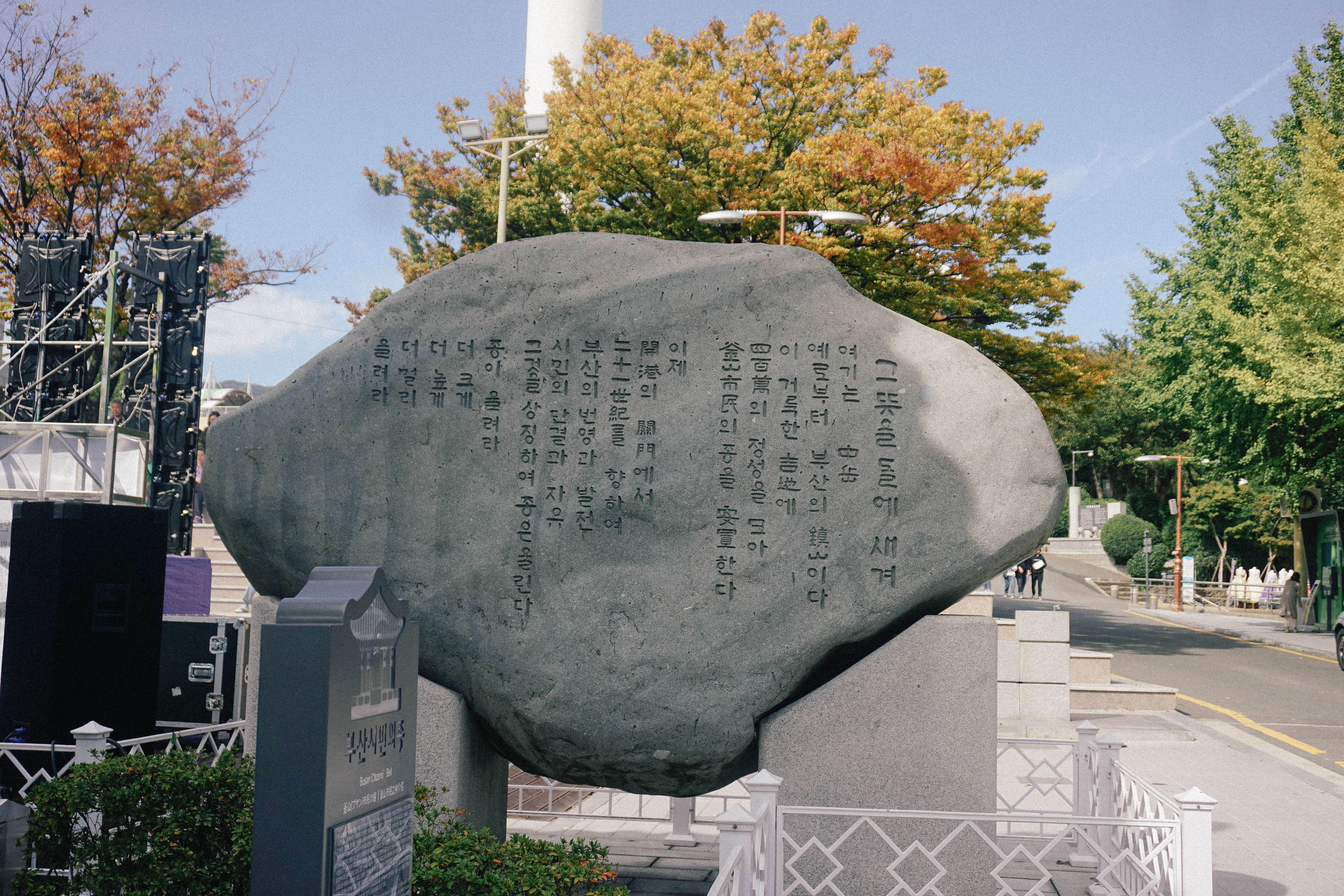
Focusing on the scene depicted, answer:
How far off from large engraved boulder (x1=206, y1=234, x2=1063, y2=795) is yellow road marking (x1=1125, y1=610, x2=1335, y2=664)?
16742 mm

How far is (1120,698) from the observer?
1311 centimetres

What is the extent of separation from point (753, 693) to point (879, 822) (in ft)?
2.89

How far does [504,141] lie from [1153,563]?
32.9 meters

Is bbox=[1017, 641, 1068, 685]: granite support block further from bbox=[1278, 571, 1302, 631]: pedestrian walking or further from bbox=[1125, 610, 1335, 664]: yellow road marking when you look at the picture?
bbox=[1278, 571, 1302, 631]: pedestrian walking

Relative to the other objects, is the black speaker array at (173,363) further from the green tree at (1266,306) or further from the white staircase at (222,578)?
the green tree at (1266,306)

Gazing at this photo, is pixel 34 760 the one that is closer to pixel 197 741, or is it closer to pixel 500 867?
pixel 197 741

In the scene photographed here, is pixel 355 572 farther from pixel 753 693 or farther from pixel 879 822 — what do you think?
pixel 879 822

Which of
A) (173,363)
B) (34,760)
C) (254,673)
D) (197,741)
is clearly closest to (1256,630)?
(197,741)

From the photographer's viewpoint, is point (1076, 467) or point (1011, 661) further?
point (1076, 467)

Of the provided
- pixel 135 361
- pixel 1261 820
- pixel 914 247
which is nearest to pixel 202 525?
pixel 135 361

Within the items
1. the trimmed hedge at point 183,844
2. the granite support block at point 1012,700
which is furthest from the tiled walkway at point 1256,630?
the trimmed hedge at point 183,844

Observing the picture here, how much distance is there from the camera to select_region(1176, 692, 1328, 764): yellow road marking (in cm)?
1103

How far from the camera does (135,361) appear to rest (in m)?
15.3

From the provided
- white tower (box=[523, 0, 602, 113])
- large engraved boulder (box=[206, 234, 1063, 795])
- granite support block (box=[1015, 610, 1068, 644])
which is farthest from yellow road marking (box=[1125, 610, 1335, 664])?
white tower (box=[523, 0, 602, 113])
